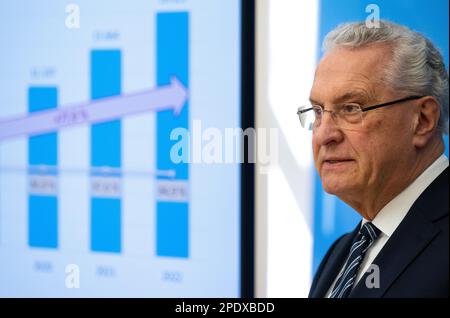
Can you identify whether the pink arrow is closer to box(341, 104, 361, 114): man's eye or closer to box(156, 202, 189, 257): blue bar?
box(156, 202, 189, 257): blue bar

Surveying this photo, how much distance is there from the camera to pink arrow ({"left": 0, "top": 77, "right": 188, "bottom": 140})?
5.40 feet

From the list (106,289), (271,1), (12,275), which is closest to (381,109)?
(271,1)

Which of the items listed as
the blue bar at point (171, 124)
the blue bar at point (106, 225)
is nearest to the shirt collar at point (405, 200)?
the blue bar at point (171, 124)

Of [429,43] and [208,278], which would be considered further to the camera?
[208,278]

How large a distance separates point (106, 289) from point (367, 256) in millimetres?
945

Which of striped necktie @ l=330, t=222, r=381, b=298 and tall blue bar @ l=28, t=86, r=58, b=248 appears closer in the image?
striped necktie @ l=330, t=222, r=381, b=298

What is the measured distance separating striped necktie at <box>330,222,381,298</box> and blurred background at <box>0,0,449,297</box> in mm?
320

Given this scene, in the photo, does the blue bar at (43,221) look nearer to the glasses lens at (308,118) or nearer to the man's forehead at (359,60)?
the glasses lens at (308,118)

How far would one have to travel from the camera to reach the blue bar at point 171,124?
5.34 feet

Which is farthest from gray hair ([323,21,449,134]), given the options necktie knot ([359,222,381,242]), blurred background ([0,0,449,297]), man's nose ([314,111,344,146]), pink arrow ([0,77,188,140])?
pink arrow ([0,77,188,140])

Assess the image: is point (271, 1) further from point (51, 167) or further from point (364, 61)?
point (51, 167)

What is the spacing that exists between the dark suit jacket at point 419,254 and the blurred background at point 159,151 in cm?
43

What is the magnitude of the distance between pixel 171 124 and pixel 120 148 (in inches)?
7.4
